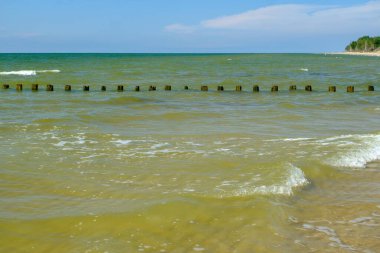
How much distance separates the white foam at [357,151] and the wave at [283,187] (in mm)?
1361

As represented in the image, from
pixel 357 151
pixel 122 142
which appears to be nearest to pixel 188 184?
pixel 122 142

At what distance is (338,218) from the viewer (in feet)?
20.3

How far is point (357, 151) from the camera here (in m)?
10.1

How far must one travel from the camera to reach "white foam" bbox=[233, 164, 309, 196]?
718 cm

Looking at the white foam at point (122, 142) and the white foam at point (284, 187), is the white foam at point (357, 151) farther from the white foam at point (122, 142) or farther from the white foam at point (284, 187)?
the white foam at point (122, 142)

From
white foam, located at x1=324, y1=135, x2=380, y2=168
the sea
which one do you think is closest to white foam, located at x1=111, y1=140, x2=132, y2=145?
the sea

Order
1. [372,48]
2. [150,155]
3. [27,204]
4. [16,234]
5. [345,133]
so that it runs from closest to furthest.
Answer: [16,234], [27,204], [150,155], [345,133], [372,48]

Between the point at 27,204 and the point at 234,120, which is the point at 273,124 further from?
the point at 27,204

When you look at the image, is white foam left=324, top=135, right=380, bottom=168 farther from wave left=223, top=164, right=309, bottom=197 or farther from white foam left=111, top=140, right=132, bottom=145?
white foam left=111, top=140, right=132, bottom=145

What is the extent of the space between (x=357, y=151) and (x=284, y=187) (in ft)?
11.0

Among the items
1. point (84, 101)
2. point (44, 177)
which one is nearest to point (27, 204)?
point (44, 177)

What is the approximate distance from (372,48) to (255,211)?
6636 inches

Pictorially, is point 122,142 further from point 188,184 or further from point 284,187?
point 284,187

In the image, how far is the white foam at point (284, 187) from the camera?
7181mm
